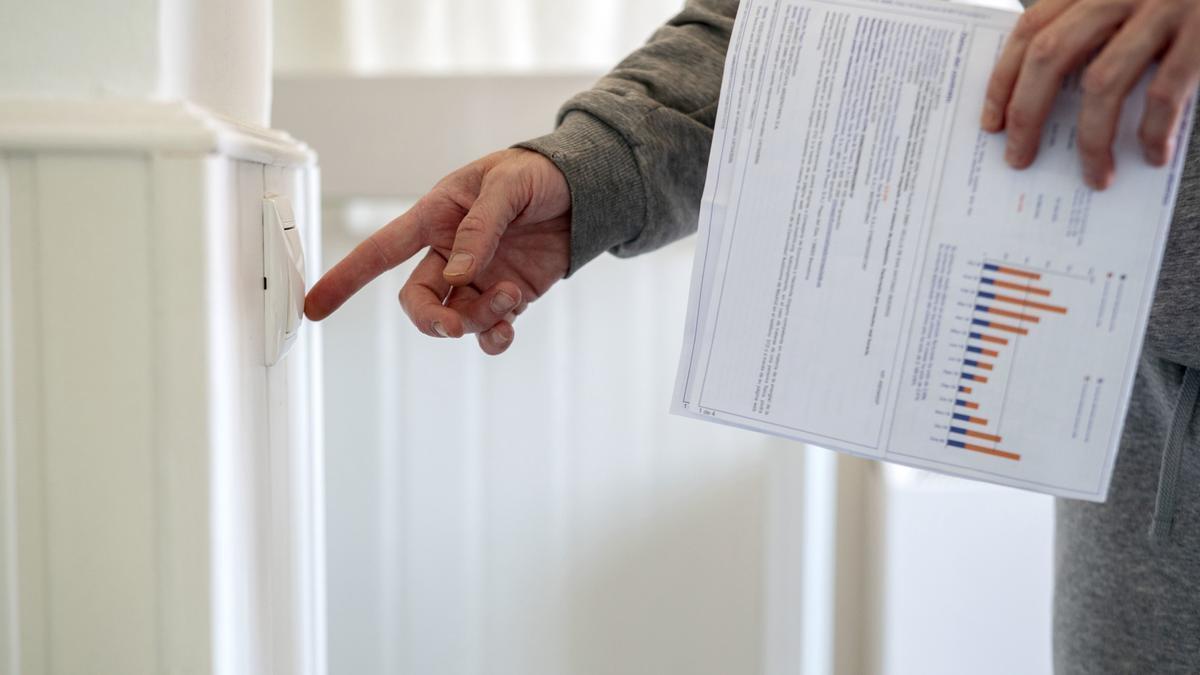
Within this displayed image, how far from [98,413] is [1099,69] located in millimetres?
484

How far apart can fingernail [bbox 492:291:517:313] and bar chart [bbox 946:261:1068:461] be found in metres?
0.27

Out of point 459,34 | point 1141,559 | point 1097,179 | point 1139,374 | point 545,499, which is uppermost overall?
point 459,34

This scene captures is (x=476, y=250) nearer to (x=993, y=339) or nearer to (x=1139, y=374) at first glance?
(x=993, y=339)

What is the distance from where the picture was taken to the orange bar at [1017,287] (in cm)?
49

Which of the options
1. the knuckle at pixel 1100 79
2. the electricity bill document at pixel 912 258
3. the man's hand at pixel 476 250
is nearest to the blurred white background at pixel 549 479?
the man's hand at pixel 476 250

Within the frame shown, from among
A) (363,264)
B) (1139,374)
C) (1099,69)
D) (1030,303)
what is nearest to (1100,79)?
(1099,69)

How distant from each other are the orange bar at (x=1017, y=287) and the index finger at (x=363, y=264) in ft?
1.11

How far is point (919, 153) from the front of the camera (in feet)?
1.68

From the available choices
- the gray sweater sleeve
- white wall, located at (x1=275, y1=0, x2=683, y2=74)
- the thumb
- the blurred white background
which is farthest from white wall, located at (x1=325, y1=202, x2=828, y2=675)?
the thumb

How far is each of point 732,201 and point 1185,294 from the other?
0.78ft

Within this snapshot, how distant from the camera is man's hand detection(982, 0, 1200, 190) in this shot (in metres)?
0.43

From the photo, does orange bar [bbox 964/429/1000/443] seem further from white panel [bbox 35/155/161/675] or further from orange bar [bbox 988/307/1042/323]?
white panel [bbox 35/155/161/675]

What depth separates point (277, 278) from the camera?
584mm

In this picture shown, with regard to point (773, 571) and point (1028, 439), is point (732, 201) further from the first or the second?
point (773, 571)
